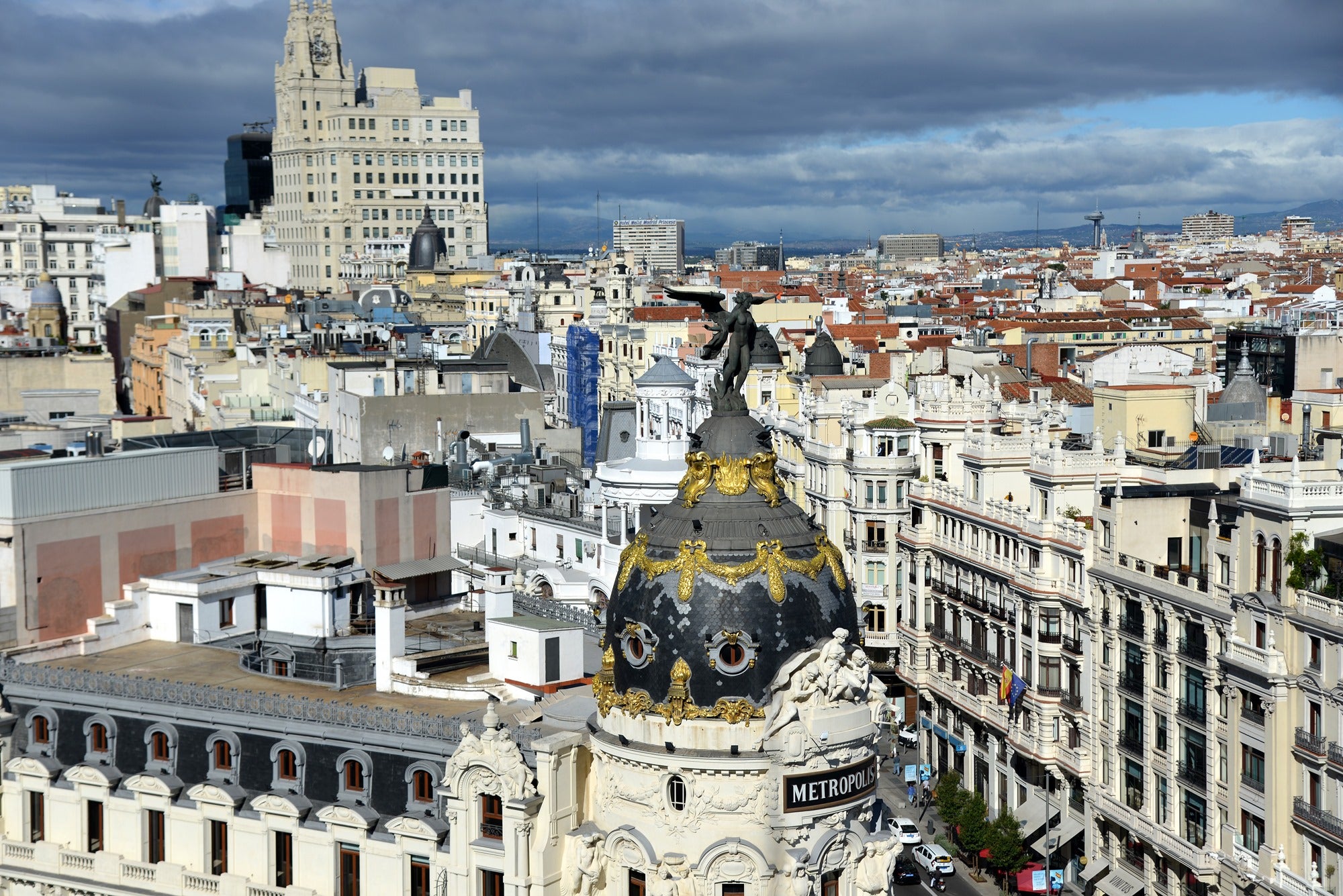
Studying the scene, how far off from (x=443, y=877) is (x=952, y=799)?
3794 centimetres

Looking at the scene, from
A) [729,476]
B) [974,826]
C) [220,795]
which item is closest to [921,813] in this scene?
[974,826]

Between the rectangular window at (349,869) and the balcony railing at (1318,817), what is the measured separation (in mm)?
28155

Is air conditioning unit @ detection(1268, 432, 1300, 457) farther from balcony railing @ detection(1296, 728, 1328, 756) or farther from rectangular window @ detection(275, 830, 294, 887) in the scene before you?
rectangular window @ detection(275, 830, 294, 887)

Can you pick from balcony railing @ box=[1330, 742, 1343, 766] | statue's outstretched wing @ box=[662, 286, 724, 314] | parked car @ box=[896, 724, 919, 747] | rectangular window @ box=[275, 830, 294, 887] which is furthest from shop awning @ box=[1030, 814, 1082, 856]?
statue's outstretched wing @ box=[662, 286, 724, 314]

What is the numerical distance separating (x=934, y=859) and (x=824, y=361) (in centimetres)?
5030

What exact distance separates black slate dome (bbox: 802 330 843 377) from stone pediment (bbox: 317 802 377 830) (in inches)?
2990

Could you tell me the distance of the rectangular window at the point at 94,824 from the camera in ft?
168

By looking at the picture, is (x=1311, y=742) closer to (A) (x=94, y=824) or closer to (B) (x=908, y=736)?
(A) (x=94, y=824)

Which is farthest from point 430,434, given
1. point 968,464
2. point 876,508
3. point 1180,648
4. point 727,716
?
point 727,716

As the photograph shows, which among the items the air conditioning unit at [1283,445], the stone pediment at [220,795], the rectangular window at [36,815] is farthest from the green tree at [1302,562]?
the rectangular window at [36,815]

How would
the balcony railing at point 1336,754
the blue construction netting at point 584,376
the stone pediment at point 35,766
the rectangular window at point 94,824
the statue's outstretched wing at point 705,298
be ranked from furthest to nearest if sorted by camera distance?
the blue construction netting at point 584,376 → the balcony railing at point 1336,754 → the stone pediment at point 35,766 → the rectangular window at point 94,824 → the statue's outstretched wing at point 705,298

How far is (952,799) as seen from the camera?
7869cm

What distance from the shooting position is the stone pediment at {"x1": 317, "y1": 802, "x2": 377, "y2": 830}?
46.8 m

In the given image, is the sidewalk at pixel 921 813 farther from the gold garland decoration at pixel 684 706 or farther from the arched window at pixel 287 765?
the gold garland decoration at pixel 684 706
